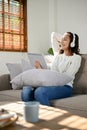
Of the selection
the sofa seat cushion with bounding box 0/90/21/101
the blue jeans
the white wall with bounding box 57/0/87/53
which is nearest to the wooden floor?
the blue jeans

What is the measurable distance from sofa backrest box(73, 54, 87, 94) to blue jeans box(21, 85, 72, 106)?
0.20 m

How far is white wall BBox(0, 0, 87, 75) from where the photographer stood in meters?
4.60

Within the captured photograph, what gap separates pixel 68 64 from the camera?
2432 millimetres

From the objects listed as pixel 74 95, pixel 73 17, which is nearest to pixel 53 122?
pixel 74 95

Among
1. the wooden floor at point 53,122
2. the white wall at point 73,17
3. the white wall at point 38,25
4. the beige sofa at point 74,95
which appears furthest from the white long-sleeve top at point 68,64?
the white wall at point 73,17

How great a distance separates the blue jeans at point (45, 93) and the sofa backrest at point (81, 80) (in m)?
0.20

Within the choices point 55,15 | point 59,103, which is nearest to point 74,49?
point 59,103

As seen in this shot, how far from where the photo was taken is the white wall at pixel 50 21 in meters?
4.60

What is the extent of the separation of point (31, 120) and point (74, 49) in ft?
4.78

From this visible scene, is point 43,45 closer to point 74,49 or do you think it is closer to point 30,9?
point 30,9

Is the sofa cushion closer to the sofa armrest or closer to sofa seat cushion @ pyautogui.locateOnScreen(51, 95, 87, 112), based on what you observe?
sofa seat cushion @ pyautogui.locateOnScreen(51, 95, 87, 112)

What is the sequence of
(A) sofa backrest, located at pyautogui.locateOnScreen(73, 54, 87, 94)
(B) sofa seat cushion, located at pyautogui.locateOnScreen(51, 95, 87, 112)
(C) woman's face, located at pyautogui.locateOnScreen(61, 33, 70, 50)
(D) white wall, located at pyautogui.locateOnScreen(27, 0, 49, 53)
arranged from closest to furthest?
(B) sofa seat cushion, located at pyautogui.locateOnScreen(51, 95, 87, 112) < (A) sofa backrest, located at pyautogui.locateOnScreen(73, 54, 87, 94) < (C) woman's face, located at pyautogui.locateOnScreen(61, 33, 70, 50) < (D) white wall, located at pyautogui.locateOnScreen(27, 0, 49, 53)

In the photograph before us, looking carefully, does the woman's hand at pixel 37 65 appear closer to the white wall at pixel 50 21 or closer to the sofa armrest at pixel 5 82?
the sofa armrest at pixel 5 82

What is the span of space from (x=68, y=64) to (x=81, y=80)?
215 millimetres
